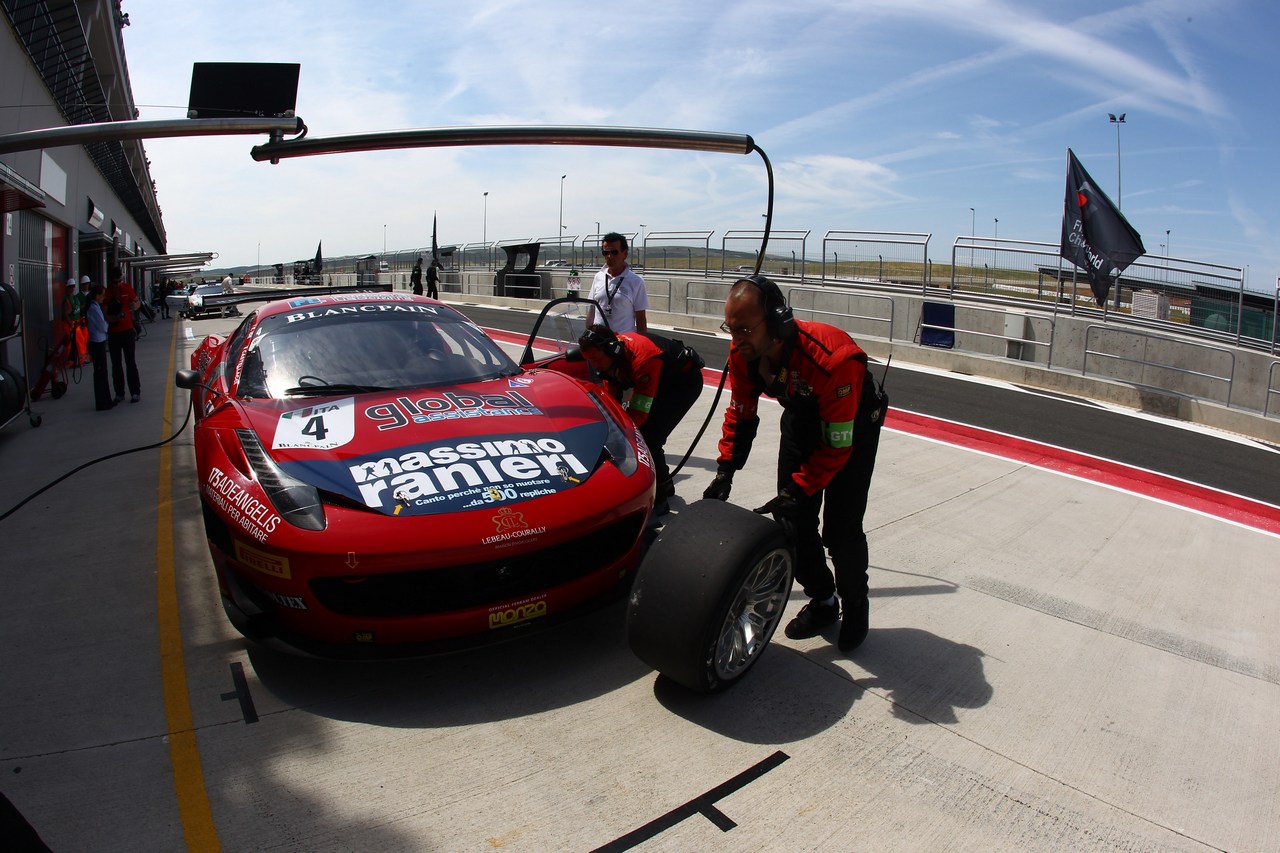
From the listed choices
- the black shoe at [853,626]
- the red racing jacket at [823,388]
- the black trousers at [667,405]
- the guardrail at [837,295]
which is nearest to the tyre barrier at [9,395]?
the black trousers at [667,405]

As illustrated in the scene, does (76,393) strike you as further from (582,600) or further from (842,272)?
(842,272)

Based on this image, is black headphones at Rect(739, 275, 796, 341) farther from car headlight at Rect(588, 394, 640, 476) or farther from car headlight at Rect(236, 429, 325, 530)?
car headlight at Rect(236, 429, 325, 530)

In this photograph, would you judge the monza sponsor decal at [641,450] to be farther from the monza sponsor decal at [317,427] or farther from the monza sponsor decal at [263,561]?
the monza sponsor decal at [263,561]

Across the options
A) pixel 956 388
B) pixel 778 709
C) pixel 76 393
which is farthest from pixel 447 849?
pixel 76 393

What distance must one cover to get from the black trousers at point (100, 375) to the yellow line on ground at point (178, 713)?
5279 mm

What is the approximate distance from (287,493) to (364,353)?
1.48 metres

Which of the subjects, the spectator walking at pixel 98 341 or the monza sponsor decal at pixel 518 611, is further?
the spectator walking at pixel 98 341

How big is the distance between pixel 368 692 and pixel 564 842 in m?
1.17

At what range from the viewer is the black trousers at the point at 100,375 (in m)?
9.53

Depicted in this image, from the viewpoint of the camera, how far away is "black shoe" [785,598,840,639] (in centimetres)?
369

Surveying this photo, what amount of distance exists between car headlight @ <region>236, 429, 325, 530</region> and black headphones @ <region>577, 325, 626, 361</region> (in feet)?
5.87

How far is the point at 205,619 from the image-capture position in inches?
153

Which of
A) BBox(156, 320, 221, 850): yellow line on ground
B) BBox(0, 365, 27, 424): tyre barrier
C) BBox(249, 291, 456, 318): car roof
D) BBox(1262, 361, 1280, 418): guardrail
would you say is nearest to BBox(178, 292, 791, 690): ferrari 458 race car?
BBox(156, 320, 221, 850): yellow line on ground

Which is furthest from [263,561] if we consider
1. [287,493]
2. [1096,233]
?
[1096,233]
